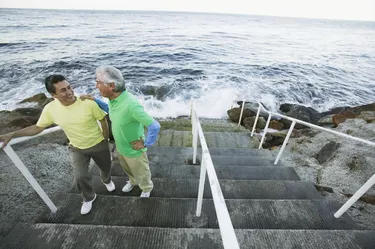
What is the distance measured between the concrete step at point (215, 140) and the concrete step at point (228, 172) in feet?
6.85

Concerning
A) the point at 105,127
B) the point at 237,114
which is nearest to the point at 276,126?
the point at 237,114

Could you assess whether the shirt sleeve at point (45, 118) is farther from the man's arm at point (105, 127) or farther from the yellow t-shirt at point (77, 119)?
the man's arm at point (105, 127)

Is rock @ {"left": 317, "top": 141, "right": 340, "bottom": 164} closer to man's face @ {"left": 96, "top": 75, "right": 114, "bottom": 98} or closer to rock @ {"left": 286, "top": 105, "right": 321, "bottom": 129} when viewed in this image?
man's face @ {"left": 96, "top": 75, "right": 114, "bottom": 98}

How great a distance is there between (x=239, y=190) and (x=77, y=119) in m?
2.34

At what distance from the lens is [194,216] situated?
2131 mm

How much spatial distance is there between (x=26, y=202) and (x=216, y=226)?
8.69ft

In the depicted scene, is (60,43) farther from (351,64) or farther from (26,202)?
(351,64)

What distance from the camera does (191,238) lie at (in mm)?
1721

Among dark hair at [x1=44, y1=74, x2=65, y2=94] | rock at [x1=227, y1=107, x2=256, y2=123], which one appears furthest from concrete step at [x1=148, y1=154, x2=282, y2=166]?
rock at [x1=227, y1=107, x2=256, y2=123]

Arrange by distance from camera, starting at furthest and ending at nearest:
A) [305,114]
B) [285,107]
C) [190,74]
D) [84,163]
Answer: [190,74] → [285,107] → [305,114] → [84,163]

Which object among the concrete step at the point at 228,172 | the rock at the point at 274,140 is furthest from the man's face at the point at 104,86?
the rock at the point at 274,140

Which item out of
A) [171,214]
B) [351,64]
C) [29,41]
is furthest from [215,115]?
[29,41]

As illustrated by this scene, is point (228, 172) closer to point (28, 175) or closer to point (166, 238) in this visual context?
point (166, 238)

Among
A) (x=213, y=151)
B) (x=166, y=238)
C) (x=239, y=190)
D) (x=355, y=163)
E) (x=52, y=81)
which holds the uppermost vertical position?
(x=52, y=81)
